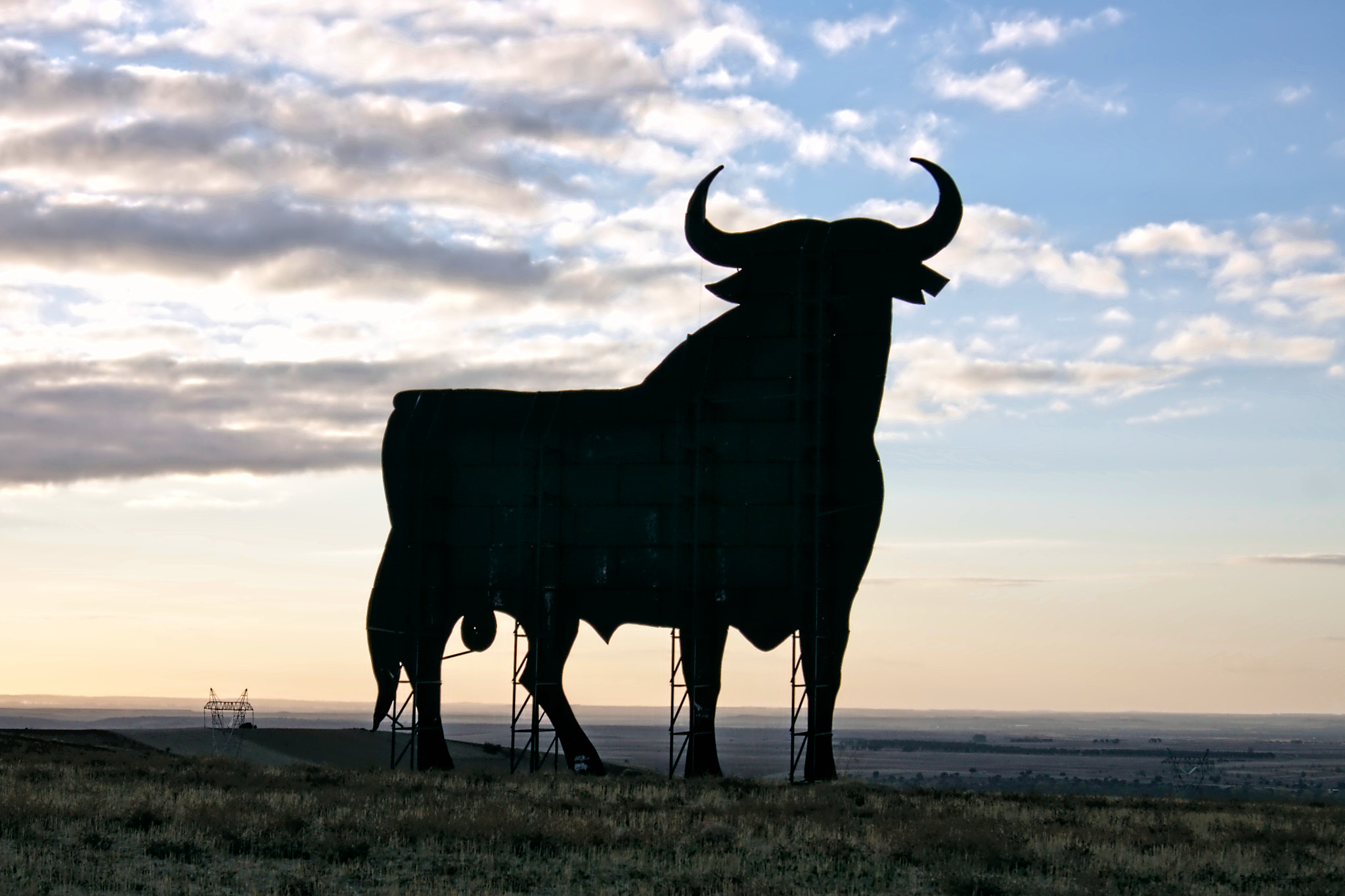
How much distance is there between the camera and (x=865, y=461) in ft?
65.9

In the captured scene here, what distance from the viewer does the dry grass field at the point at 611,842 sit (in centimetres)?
1127

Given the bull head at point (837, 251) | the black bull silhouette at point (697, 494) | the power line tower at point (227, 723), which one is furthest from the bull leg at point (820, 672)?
the power line tower at point (227, 723)

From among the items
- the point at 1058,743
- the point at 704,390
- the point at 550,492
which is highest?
the point at 704,390

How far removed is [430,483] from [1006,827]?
1002 cm

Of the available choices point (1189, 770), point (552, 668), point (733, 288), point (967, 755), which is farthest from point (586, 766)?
point (967, 755)

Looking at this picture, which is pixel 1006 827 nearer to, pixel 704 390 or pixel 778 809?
pixel 778 809

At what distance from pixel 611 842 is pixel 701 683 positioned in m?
7.08

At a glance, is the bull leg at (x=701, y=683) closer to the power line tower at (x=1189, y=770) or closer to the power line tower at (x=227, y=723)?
the power line tower at (x=227, y=723)

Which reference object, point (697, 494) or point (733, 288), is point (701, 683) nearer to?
point (697, 494)

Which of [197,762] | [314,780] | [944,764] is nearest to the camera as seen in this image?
[314,780]

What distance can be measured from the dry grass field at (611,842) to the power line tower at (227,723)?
10172 millimetres

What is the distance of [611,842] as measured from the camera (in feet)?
43.2

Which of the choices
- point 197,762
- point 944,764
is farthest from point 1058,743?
point 197,762

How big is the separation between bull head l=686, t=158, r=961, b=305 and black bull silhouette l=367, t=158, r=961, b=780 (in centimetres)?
3
